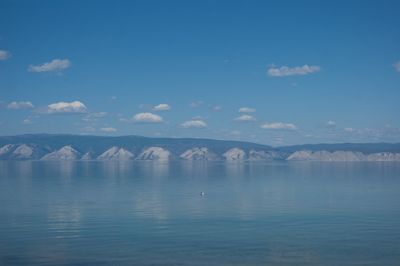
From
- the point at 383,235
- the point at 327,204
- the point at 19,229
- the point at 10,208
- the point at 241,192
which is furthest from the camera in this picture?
the point at 241,192

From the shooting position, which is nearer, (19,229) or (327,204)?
(19,229)

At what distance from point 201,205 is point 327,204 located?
58.0 feet

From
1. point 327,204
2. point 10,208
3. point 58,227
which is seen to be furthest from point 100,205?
point 327,204

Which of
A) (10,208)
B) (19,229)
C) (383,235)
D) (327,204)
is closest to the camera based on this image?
(383,235)

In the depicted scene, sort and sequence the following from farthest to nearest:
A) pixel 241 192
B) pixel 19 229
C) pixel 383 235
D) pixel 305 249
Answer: pixel 241 192, pixel 19 229, pixel 383 235, pixel 305 249

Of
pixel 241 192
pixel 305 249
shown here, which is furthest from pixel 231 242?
pixel 241 192

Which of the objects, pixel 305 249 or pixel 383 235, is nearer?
pixel 305 249

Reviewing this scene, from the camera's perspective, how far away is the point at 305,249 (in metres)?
40.1

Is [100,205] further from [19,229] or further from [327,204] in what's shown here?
[327,204]

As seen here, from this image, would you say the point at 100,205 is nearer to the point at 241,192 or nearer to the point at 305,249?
the point at 241,192

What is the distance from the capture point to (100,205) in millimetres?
70188

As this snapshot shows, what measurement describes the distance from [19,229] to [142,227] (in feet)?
39.1

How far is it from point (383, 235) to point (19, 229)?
34.5 metres

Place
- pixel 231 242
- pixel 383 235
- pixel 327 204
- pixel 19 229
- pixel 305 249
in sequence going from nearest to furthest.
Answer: pixel 305 249, pixel 231 242, pixel 383 235, pixel 19 229, pixel 327 204
